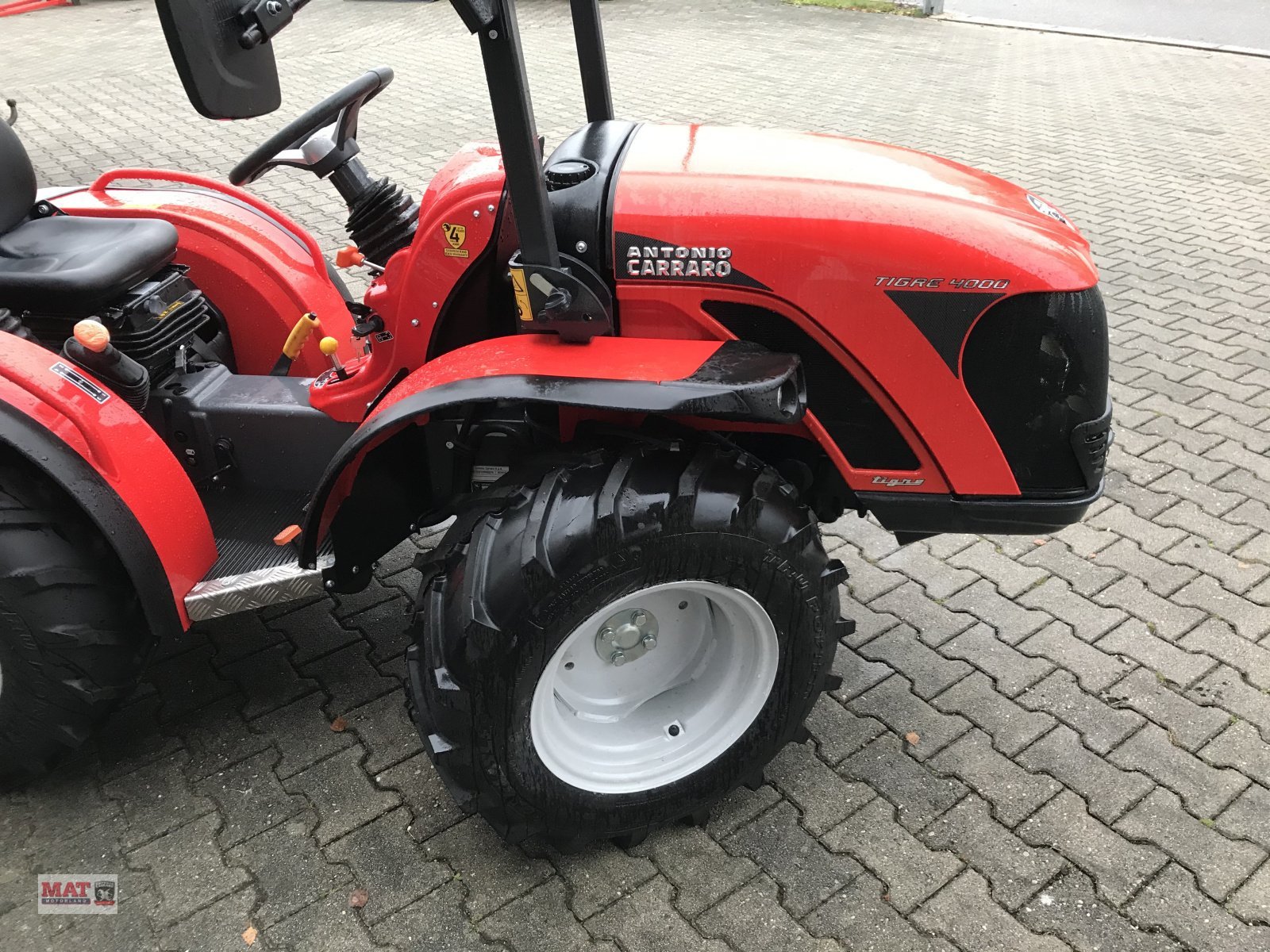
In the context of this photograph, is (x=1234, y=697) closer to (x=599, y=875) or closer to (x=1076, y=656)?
(x=1076, y=656)

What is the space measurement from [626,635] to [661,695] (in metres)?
0.23

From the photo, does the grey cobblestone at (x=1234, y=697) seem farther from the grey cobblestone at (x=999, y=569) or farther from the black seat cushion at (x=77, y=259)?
the black seat cushion at (x=77, y=259)

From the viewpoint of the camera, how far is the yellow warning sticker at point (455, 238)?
2.02 meters

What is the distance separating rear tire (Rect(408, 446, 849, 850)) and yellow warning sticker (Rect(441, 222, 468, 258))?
48 cm

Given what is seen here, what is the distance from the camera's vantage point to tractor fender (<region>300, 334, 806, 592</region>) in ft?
5.79

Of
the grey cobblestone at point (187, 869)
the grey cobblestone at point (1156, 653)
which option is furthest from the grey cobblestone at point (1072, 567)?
the grey cobblestone at point (187, 869)

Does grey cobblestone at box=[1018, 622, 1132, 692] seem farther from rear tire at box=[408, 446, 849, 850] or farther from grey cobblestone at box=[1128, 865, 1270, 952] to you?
rear tire at box=[408, 446, 849, 850]

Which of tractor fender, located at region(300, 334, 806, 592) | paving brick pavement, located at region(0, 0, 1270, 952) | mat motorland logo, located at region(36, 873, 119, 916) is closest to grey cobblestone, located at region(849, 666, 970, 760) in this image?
paving brick pavement, located at region(0, 0, 1270, 952)

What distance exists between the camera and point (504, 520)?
6.09 feet

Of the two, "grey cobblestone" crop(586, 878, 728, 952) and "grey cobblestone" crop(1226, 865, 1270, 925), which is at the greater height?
"grey cobblestone" crop(586, 878, 728, 952)

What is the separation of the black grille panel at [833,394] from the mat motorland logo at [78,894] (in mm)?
1736

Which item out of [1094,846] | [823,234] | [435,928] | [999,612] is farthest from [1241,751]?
[435,928]

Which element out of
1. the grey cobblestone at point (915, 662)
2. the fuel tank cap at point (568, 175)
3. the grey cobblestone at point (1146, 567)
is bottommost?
the grey cobblestone at point (1146, 567)

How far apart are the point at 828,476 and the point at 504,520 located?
766 millimetres
